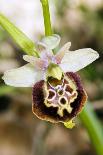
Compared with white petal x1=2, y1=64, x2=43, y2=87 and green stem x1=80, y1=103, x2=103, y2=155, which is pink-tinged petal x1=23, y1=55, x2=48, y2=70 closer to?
white petal x1=2, y1=64, x2=43, y2=87

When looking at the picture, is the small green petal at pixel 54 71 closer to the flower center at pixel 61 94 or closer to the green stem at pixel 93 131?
the flower center at pixel 61 94

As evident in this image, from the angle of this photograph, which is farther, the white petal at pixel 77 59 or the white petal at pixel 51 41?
the white petal at pixel 77 59

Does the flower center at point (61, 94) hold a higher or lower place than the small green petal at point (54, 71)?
lower

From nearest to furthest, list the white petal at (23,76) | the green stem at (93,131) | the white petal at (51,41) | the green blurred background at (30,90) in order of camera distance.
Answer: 1. the white petal at (51,41)
2. the white petal at (23,76)
3. the green stem at (93,131)
4. the green blurred background at (30,90)

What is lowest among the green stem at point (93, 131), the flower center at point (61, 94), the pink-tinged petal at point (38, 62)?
the green stem at point (93, 131)

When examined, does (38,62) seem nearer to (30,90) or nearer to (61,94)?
(61,94)

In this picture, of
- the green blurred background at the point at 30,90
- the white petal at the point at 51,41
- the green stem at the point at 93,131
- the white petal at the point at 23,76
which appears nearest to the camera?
the white petal at the point at 51,41

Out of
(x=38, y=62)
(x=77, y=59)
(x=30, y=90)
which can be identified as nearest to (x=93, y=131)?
(x=77, y=59)

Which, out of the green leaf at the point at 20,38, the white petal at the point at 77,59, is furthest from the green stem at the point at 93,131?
the green leaf at the point at 20,38
